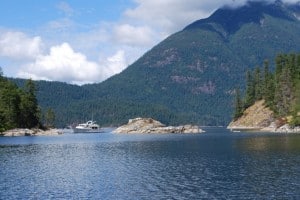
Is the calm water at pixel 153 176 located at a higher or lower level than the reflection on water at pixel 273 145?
lower

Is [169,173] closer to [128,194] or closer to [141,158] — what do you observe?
[128,194]

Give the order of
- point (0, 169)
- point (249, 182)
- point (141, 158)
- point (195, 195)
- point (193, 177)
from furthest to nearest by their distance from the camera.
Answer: point (141, 158) < point (0, 169) < point (193, 177) < point (249, 182) < point (195, 195)

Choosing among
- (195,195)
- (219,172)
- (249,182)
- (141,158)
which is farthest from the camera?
(141,158)

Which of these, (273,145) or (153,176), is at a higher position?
(273,145)

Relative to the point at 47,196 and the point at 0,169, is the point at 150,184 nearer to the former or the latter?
the point at 47,196

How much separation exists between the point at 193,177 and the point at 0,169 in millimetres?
32350

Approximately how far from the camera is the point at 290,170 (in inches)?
2908

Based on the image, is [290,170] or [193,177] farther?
[290,170]

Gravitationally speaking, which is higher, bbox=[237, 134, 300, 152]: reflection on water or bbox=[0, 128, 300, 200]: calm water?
bbox=[237, 134, 300, 152]: reflection on water

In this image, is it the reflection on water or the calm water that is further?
the reflection on water

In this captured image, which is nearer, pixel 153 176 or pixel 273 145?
pixel 153 176

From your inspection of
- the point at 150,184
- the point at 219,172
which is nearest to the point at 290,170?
the point at 219,172

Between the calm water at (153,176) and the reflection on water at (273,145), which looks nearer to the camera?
the calm water at (153,176)

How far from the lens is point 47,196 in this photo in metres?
55.5
